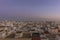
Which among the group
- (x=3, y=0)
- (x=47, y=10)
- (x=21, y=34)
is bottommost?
(x=21, y=34)

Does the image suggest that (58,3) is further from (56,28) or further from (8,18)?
(8,18)

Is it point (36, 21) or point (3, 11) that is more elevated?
point (3, 11)

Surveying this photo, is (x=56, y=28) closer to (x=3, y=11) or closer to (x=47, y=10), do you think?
(x=47, y=10)

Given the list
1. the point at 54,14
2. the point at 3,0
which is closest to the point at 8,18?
the point at 3,0

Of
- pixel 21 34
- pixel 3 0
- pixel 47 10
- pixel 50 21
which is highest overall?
pixel 3 0

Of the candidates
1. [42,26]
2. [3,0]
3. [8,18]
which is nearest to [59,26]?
[42,26]

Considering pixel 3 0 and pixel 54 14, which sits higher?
pixel 3 0
